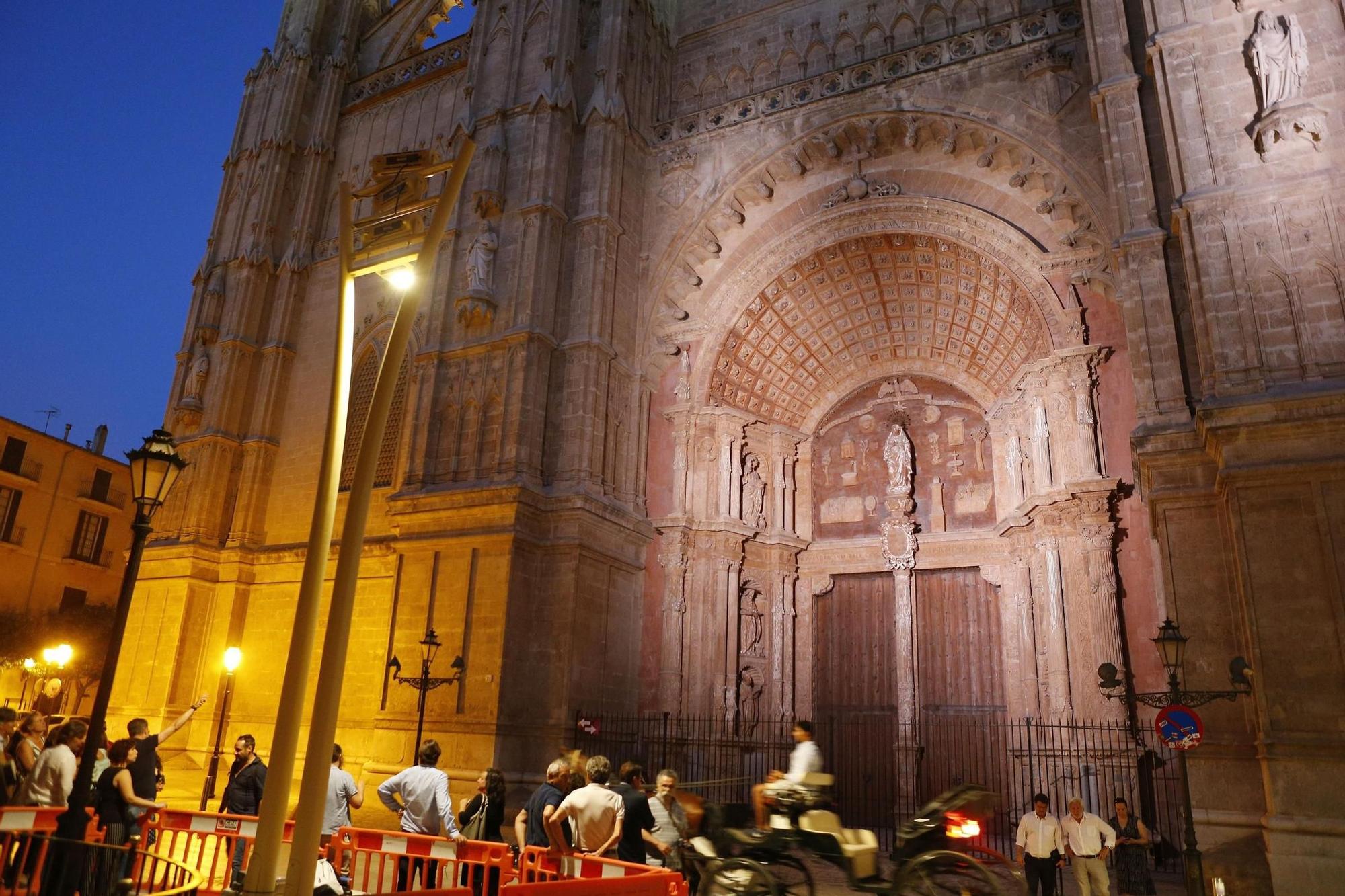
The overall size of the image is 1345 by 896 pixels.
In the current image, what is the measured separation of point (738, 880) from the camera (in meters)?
6.55

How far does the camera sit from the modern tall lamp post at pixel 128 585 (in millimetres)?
5617

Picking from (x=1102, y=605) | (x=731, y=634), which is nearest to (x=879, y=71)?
(x=1102, y=605)

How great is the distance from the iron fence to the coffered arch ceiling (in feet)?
21.0

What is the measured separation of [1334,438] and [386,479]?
15.8 m

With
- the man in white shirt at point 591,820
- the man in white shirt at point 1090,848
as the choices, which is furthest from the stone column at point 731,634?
the man in white shirt at point 591,820

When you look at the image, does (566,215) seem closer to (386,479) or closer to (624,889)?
(386,479)

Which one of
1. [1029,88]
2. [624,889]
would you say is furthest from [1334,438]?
[624,889]

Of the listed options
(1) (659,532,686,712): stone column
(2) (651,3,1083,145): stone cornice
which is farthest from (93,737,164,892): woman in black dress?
(2) (651,3,1083,145): stone cornice

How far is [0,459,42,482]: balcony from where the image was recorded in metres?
27.6

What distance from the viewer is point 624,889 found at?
170 inches

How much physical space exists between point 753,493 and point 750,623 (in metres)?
2.63

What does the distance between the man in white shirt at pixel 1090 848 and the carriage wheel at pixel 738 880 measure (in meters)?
4.49

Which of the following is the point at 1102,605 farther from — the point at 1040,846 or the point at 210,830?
the point at 210,830

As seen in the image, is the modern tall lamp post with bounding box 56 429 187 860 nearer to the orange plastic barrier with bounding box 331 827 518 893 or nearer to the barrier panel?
the barrier panel
